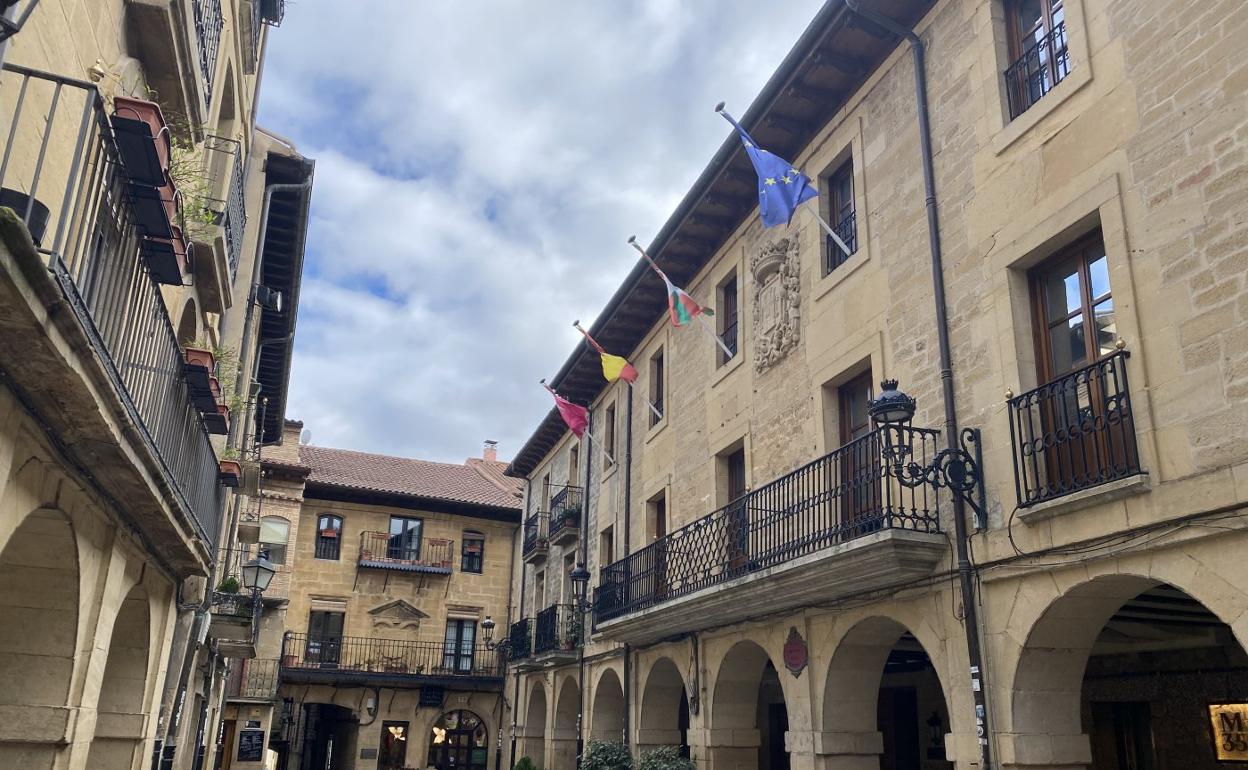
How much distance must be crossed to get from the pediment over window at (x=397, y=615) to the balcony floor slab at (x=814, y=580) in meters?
19.1

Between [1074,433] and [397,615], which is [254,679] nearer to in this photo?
[397,615]

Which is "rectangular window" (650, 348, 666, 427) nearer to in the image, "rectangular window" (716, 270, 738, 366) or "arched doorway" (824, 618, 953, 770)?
"rectangular window" (716, 270, 738, 366)

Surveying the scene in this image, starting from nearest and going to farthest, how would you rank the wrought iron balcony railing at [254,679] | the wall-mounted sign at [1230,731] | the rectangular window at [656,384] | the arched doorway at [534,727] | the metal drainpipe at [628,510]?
the wall-mounted sign at [1230,731] → the metal drainpipe at [628,510] → the rectangular window at [656,384] → the arched doorway at [534,727] → the wrought iron balcony railing at [254,679]

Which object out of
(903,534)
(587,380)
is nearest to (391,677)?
(587,380)

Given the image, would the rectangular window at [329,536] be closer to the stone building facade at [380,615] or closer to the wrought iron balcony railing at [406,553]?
the stone building facade at [380,615]

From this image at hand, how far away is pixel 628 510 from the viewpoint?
63.2 ft

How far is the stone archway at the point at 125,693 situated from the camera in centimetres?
948

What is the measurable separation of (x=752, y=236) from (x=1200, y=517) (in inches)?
340

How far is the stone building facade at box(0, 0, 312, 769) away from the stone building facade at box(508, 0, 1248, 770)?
18.9ft

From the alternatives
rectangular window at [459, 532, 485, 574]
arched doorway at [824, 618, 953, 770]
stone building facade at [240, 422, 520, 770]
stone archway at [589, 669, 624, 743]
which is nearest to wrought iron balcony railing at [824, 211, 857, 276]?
arched doorway at [824, 618, 953, 770]

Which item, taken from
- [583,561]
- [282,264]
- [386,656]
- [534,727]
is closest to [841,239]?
[282,264]

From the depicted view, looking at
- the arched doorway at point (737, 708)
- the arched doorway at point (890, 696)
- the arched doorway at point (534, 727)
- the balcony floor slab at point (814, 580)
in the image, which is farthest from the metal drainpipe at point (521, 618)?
the balcony floor slab at point (814, 580)

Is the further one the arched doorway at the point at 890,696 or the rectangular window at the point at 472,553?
the rectangular window at the point at 472,553

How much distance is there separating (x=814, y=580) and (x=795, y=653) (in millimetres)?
1790
